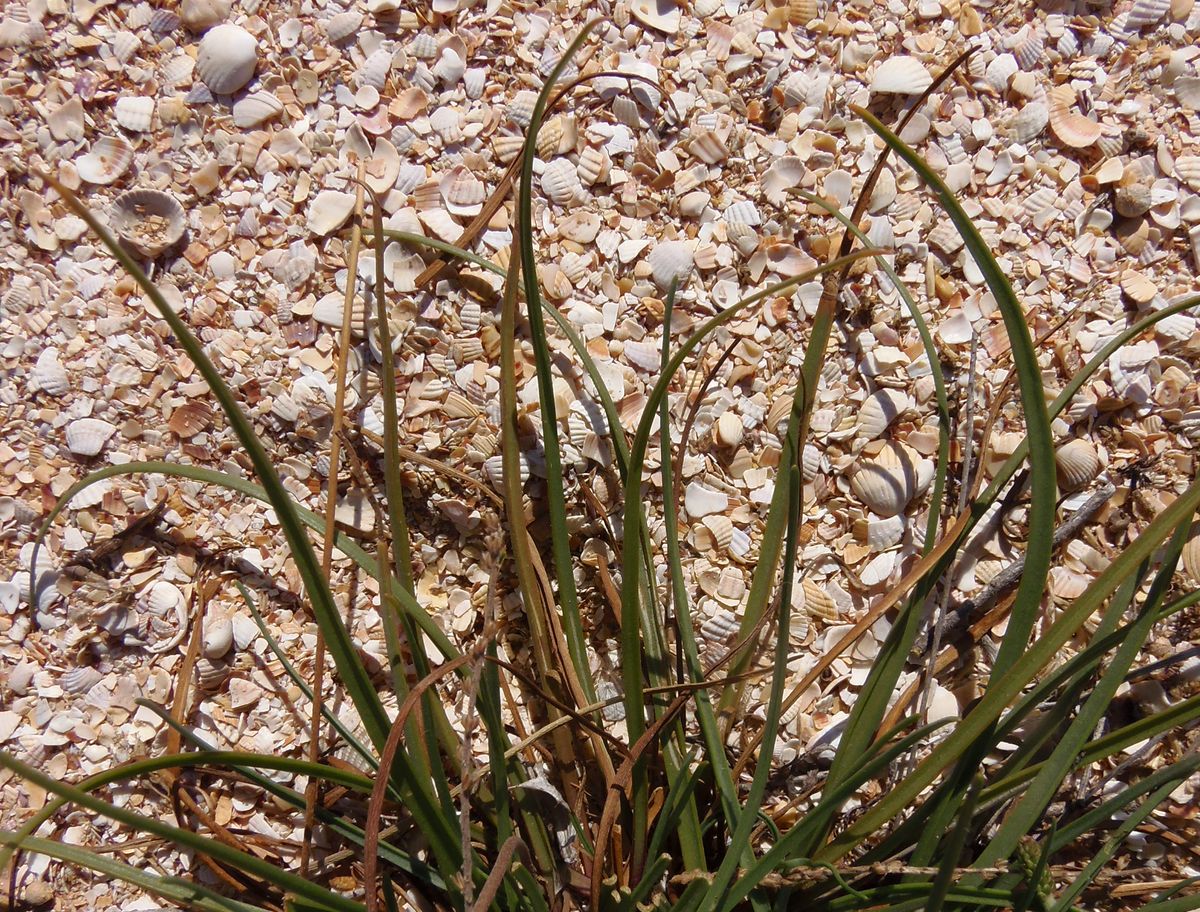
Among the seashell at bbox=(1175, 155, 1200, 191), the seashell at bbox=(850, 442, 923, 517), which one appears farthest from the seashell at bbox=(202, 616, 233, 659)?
the seashell at bbox=(1175, 155, 1200, 191)

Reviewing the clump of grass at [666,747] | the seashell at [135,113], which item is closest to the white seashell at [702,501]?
the clump of grass at [666,747]

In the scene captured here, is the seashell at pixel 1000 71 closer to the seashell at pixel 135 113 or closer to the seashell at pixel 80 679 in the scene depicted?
the seashell at pixel 135 113

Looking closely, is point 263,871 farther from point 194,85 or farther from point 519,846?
point 194,85

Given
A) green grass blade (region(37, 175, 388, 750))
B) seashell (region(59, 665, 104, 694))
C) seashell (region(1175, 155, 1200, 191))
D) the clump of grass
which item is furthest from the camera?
seashell (region(1175, 155, 1200, 191))

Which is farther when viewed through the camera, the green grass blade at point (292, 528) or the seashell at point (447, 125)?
the seashell at point (447, 125)

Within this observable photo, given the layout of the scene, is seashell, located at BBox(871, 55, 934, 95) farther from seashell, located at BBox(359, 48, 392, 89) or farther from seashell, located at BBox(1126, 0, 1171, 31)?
seashell, located at BBox(359, 48, 392, 89)

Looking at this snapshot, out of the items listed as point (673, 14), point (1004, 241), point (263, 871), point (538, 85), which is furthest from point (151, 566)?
point (1004, 241)
